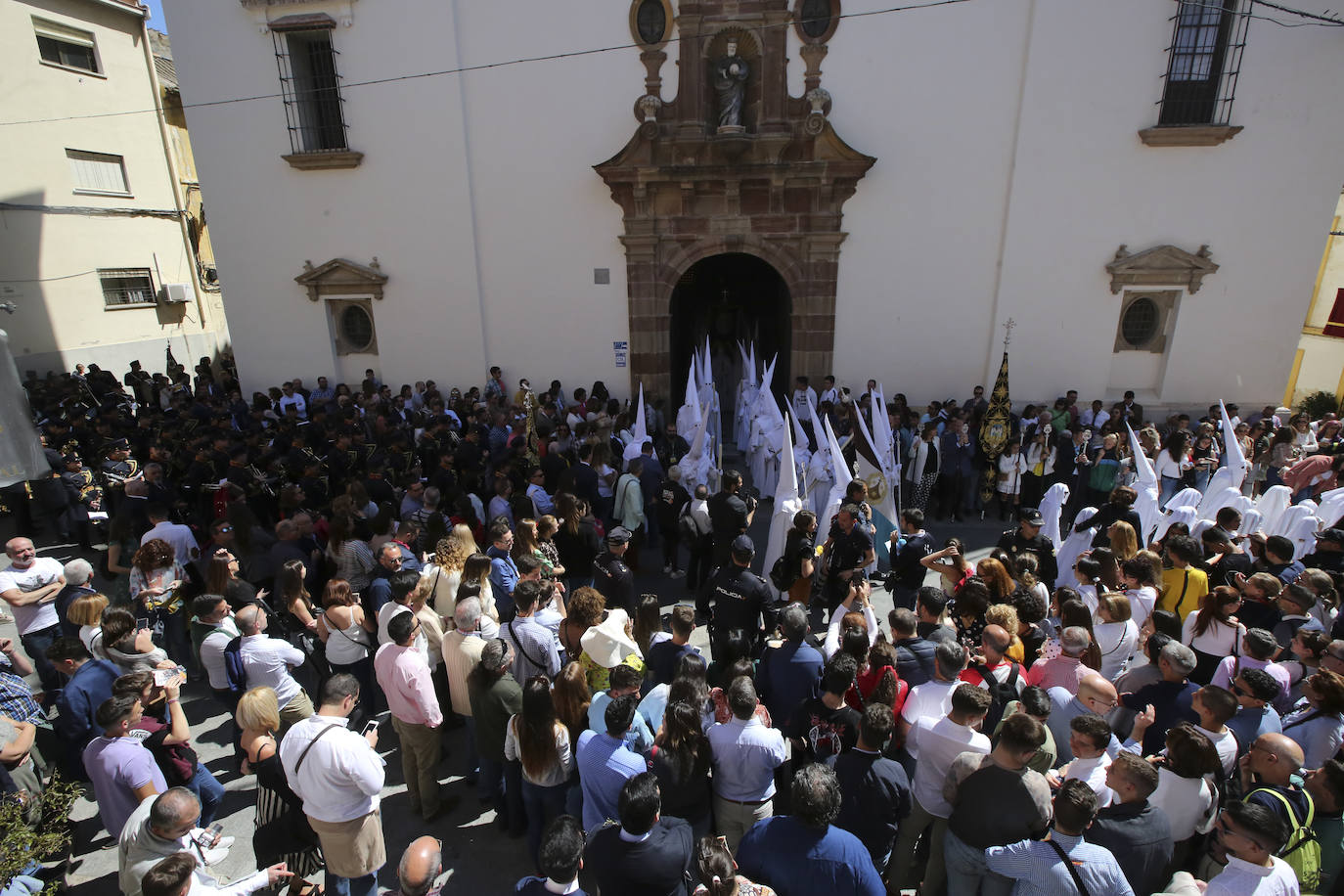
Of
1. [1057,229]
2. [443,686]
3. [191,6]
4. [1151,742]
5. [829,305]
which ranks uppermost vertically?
[191,6]

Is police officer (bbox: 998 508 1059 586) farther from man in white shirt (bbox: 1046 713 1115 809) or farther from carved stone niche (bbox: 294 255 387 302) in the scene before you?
carved stone niche (bbox: 294 255 387 302)

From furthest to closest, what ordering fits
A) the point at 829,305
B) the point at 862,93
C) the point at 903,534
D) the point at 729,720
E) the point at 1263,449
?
the point at 829,305 < the point at 862,93 < the point at 1263,449 < the point at 903,534 < the point at 729,720

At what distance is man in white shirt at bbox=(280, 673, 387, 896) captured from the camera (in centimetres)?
318

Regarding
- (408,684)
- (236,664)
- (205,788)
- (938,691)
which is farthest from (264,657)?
(938,691)

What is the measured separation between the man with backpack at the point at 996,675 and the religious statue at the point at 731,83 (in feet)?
30.9

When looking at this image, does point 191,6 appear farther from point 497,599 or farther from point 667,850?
point 667,850

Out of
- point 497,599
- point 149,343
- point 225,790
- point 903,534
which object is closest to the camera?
point 225,790

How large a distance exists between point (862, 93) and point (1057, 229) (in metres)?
3.83

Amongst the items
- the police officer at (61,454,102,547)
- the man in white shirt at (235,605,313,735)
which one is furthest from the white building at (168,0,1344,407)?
the man in white shirt at (235,605,313,735)

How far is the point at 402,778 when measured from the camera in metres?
4.81

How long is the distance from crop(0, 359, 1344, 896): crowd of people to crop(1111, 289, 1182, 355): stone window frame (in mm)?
5462

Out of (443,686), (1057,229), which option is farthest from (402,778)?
(1057,229)

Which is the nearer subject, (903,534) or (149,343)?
(903,534)

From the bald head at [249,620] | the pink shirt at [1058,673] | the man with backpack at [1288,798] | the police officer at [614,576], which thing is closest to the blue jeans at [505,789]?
the police officer at [614,576]
